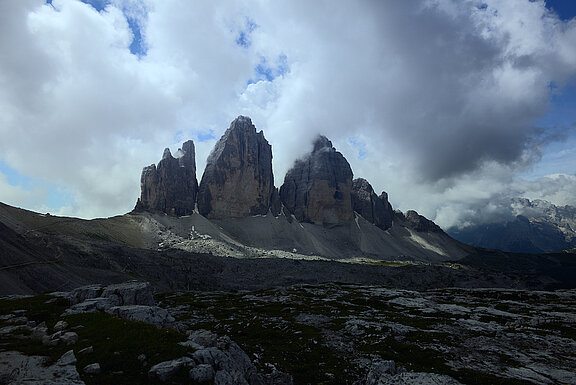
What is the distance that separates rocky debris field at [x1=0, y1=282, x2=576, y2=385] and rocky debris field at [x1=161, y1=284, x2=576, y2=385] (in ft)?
0.33

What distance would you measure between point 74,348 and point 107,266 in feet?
312

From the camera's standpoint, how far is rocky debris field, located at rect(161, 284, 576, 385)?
2004 cm

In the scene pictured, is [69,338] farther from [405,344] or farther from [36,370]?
[405,344]

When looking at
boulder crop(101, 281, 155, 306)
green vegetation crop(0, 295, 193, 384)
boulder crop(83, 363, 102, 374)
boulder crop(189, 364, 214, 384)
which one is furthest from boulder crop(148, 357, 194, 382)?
boulder crop(101, 281, 155, 306)

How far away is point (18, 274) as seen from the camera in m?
60.8

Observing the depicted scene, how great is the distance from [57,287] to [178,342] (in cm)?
6519

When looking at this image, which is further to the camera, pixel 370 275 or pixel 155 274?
pixel 370 275

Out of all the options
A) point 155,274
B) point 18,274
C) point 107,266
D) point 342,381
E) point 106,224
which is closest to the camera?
point 342,381

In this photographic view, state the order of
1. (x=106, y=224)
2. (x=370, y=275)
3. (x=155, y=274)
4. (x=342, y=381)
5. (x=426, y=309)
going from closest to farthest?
(x=342, y=381)
(x=426, y=309)
(x=155, y=274)
(x=370, y=275)
(x=106, y=224)

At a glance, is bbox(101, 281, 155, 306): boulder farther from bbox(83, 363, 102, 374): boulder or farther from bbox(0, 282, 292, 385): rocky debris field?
bbox(83, 363, 102, 374): boulder

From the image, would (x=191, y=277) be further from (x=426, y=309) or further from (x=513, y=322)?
(x=513, y=322)

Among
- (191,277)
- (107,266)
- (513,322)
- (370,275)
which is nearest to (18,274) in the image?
(107,266)

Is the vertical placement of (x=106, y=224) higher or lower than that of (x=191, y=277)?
higher

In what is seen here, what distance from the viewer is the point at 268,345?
89.6 ft
